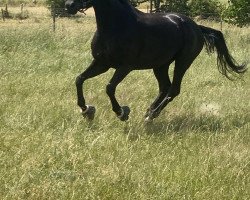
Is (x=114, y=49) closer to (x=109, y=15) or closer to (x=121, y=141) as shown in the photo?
(x=109, y=15)

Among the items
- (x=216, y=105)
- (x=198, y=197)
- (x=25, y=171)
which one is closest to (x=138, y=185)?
(x=198, y=197)

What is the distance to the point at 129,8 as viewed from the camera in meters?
5.68

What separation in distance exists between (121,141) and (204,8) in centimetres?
3124

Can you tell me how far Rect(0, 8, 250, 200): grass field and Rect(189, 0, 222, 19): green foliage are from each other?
24032 millimetres

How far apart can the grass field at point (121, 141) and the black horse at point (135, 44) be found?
1.14 ft

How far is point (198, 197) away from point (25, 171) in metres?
1.45

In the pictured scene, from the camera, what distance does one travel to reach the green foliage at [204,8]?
31.8 metres

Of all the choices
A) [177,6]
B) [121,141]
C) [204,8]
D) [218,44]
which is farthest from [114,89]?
[204,8]

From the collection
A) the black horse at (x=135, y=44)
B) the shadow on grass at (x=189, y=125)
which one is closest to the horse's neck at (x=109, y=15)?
the black horse at (x=135, y=44)

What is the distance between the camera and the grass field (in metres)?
3.44

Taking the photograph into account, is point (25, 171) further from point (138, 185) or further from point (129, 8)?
point (129, 8)

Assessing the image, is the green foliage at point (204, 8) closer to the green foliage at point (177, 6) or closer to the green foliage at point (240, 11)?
the green foliage at point (177, 6)

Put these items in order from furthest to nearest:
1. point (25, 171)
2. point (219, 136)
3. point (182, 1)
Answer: point (182, 1) < point (219, 136) < point (25, 171)

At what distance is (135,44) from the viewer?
561 cm
